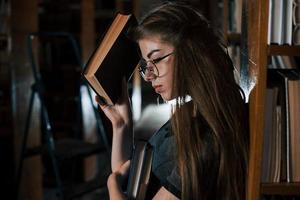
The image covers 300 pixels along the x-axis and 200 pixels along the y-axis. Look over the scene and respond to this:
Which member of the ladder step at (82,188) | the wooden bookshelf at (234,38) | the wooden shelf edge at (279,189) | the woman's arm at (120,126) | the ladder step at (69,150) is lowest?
the ladder step at (82,188)

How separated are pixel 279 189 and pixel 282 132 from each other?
0.13m

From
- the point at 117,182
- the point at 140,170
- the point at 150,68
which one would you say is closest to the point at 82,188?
the point at 117,182

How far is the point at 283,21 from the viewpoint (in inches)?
42.1

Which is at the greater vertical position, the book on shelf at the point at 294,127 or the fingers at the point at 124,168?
the book on shelf at the point at 294,127

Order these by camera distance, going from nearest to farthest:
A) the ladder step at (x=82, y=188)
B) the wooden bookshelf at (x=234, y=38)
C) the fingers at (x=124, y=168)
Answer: the fingers at (x=124, y=168) < the wooden bookshelf at (x=234, y=38) < the ladder step at (x=82, y=188)

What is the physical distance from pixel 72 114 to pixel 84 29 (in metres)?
0.88

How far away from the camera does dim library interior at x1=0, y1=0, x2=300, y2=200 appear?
100cm

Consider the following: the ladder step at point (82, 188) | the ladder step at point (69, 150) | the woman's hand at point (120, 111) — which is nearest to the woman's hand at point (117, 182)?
the woman's hand at point (120, 111)

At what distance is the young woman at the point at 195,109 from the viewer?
1.00m

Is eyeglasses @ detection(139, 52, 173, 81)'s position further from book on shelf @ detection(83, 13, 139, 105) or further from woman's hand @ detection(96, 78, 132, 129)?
woman's hand @ detection(96, 78, 132, 129)

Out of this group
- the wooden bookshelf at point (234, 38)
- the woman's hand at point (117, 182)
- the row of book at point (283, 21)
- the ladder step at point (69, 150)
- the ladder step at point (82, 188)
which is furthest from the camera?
the ladder step at point (69, 150)

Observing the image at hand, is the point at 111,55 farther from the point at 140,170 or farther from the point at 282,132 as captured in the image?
the point at 282,132

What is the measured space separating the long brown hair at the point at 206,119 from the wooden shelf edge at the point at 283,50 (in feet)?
0.42

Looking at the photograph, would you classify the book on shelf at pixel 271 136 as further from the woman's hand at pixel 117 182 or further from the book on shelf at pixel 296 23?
the woman's hand at pixel 117 182
